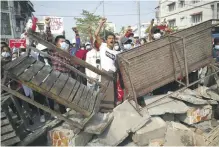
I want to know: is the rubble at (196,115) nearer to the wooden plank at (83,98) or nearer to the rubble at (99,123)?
the rubble at (99,123)

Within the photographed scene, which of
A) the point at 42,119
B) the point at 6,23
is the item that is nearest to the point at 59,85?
the point at 42,119

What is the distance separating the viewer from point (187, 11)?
34.8 meters

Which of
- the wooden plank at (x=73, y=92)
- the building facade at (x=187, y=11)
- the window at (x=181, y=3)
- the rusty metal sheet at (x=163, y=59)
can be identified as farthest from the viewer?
the window at (x=181, y=3)

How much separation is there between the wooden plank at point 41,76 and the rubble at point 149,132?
5.57 feet

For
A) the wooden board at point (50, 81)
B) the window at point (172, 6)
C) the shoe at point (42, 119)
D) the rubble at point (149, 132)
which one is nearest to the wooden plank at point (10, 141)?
the wooden board at point (50, 81)

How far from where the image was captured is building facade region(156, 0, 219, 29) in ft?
94.5

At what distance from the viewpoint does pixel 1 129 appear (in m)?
3.02

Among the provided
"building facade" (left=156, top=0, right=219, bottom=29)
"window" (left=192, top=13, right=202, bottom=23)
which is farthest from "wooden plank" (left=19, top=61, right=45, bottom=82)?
"window" (left=192, top=13, right=202, bottom=23)

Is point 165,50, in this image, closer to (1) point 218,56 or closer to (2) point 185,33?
(2) point 185,33

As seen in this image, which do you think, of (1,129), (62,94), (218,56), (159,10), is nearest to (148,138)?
(62,94)

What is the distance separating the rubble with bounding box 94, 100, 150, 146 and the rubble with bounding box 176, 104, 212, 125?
37.7 inches

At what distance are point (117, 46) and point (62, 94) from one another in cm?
273

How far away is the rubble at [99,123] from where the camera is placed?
3.25m

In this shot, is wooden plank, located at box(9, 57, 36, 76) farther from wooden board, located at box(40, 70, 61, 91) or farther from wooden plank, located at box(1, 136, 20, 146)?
wooden plank, located at box(1, 136, 20, 146)
